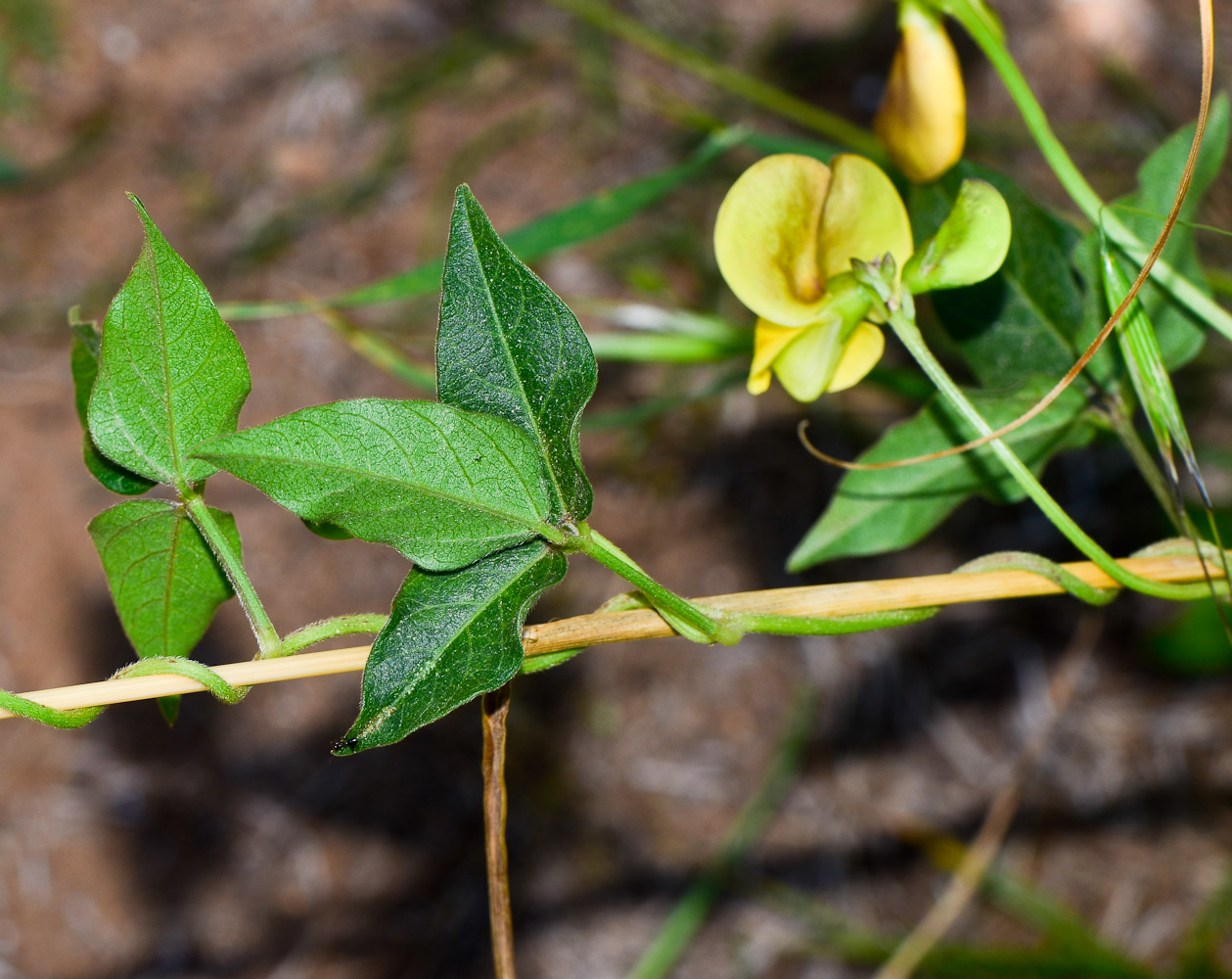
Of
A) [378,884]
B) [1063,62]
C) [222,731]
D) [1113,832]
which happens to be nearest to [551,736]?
[378,884]

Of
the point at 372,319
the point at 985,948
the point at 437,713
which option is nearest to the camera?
the point at 437,713

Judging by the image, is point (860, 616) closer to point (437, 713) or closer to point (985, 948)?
point (437, 713)

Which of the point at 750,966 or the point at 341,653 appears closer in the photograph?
the point at 341,653

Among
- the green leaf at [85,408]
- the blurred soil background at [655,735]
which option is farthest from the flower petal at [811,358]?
the blurred soil background at [655,735]

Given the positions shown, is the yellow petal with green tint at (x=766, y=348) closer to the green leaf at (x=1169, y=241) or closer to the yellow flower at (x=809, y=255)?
the yellow flower at (x=809, y=255)

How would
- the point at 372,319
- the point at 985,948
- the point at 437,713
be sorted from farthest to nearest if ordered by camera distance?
the point at 372,319 < the point at 985,948 < the point at 437,713

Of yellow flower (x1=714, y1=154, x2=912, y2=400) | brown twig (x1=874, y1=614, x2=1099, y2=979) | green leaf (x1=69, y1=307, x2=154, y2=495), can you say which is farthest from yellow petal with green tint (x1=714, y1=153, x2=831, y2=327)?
brown twig (x1=874, y1=614, x2=1099, y2=979)

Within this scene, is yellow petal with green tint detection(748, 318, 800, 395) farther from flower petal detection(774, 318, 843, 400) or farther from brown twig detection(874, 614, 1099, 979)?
brown twig detection(874, 614, 1099, 979)

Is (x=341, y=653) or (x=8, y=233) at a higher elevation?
(x=8, y=233)

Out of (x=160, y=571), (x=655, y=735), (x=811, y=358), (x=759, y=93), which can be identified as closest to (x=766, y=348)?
(x=811, y=358)
